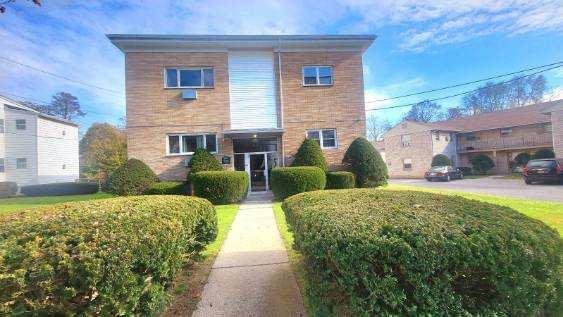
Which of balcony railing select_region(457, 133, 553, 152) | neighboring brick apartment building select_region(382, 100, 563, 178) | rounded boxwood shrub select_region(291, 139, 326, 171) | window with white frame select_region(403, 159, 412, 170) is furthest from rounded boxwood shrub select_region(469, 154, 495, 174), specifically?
rounded boxwood shrub select_region(291, 139, 326, 171)

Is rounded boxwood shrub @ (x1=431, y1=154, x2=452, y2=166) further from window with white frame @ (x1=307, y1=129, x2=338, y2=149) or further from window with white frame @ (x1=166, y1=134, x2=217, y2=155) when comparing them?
window with white frame @ (x1=166, y1=134, x2=217, y2=155)

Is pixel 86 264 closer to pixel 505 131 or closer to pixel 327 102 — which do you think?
pixel 327 102

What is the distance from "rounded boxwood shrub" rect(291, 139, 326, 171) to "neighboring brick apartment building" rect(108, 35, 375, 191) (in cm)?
92

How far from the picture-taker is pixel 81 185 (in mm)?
22203

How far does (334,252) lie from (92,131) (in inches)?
2139

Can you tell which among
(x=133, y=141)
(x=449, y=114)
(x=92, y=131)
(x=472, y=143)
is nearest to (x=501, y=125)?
(x=472, y=143)

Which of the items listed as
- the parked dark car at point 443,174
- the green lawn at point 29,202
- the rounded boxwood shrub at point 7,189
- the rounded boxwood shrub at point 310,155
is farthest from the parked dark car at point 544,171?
the rounded boxwood shrub at point 7,189

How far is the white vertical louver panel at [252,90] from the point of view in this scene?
50.4 ft

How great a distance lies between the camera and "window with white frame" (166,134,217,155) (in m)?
A: 14.9

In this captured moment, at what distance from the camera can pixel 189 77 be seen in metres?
15.1

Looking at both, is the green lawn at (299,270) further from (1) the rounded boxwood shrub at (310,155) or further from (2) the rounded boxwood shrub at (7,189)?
(2) the rounded boxwood shrub at (7,189)

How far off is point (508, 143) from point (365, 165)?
2770 cm

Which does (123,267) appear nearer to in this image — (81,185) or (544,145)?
(81,185)

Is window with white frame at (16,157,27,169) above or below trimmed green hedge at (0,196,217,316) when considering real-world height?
above
